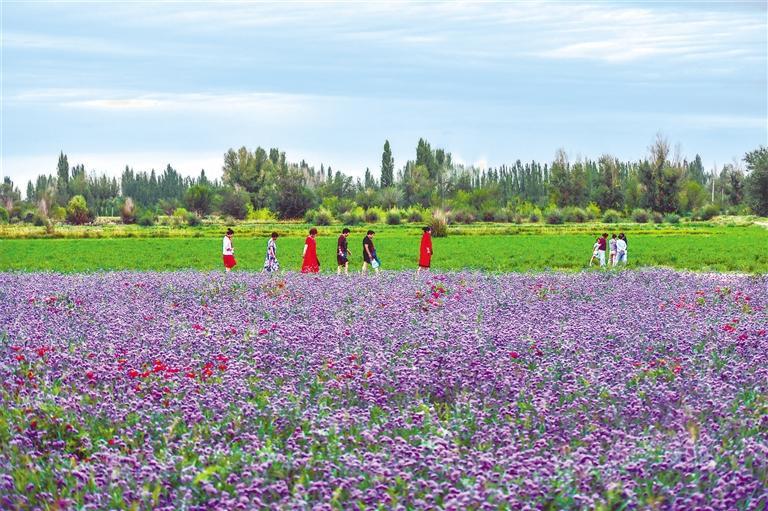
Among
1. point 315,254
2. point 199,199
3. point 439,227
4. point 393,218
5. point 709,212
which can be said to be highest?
point 199,199

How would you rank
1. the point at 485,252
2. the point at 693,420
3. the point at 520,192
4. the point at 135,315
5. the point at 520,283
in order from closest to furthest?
the point at 693,420 → the point at 135,315 → the point at 520,283 → the point at 485,252 → the point at 520,192

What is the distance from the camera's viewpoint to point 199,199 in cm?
14175

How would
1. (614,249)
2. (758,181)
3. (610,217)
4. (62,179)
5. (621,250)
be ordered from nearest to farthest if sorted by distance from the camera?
(614,249) < (621,250) < (758,181) < (610,217) < (62,179)

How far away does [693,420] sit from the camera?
295 inches

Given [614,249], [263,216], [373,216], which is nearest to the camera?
[614,249]

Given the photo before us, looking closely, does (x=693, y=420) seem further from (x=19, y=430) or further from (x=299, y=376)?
(x=19, y=430)

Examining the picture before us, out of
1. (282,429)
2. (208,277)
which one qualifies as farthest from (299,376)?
(208,277)

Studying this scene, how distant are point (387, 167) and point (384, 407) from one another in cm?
14491

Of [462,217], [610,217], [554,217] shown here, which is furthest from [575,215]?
[462,217]

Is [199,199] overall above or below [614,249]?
above

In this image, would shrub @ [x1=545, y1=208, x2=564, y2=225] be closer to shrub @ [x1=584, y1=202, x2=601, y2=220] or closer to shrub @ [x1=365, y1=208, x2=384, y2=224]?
shrub @ [x1=584, y1=202, x2=601, y2=220]

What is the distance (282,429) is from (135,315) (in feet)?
23.5

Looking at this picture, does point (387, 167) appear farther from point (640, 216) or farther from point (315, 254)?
point (315, 254)

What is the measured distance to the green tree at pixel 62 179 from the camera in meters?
164
